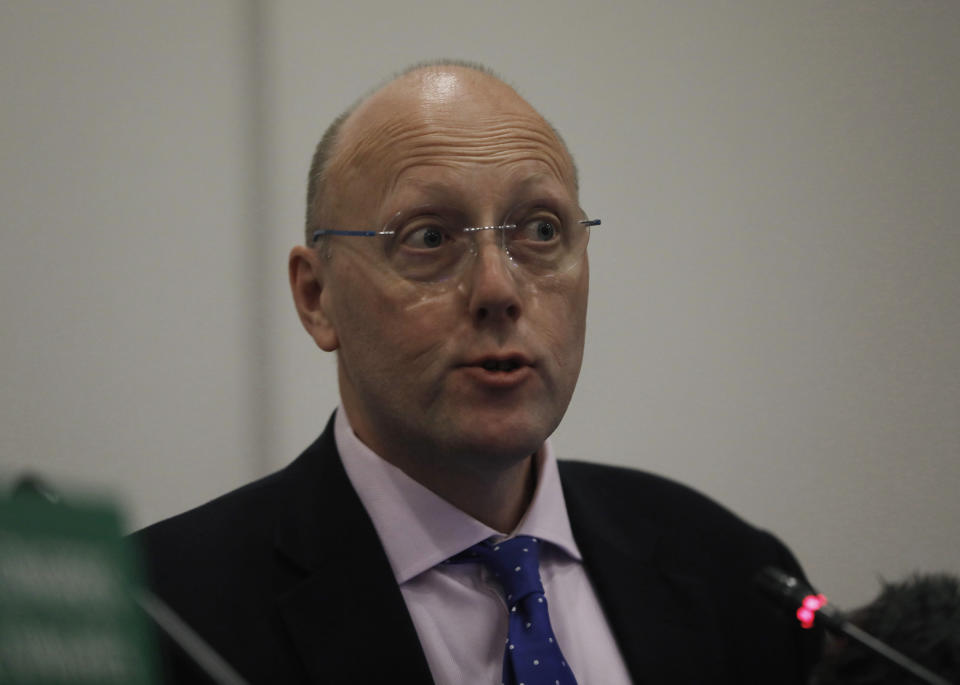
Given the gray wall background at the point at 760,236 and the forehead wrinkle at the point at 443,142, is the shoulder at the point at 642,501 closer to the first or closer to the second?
the gray wall background at the point at 760,236

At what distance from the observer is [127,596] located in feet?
1.95

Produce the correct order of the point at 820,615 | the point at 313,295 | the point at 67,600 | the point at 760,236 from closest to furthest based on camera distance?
the point at 67,600
the point at 820,615
the point at 313,295
the point at 760,236

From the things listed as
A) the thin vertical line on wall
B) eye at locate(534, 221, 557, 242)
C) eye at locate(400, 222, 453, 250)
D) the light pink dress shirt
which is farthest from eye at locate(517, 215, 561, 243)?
the thin vertical line on wall

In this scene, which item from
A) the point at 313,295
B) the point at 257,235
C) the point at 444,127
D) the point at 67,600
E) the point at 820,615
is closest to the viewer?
the point at 67,600

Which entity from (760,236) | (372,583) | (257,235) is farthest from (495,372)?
(760,236)

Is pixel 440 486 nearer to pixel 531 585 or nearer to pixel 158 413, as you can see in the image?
pixel 531 585

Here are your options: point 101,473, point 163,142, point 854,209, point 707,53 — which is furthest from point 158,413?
point 854,209

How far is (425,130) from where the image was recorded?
1.37m

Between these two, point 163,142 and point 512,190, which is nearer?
point 512,190

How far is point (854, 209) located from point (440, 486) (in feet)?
4.87

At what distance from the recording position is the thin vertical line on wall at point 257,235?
78.8 inches

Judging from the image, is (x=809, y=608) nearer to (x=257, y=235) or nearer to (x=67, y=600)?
(x=67, y=600)

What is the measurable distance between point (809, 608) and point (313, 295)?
900 millimetres

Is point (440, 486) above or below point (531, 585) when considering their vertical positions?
above
